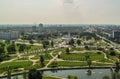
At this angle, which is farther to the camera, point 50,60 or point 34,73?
point 50,60

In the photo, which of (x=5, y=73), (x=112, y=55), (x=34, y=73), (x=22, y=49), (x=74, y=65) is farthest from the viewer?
(x=22, y=49)

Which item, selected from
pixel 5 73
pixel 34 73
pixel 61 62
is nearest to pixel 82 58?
pixel 61 62

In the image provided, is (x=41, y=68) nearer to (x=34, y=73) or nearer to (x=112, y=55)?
(x=34, y=73)

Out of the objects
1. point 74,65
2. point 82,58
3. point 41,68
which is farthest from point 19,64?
point 82,58

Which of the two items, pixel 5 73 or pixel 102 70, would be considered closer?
pixel 5 73

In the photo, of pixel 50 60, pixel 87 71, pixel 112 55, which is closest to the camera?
pixel 87 71

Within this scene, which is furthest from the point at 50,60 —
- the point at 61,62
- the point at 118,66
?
the point at 118,66

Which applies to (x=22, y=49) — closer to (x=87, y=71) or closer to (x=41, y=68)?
(x=41, y=68)

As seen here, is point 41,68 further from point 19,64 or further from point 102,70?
point 102,70

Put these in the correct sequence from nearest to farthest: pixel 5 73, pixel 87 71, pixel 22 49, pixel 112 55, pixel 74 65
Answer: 1. pixel 5 73
2. pixel 87 71
3. pixel 74 65
4. pixel 112 55
5. pixel 22 49

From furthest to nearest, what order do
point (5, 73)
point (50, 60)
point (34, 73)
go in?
point (50, 60) < point (5, 73) < point (34, 73)
